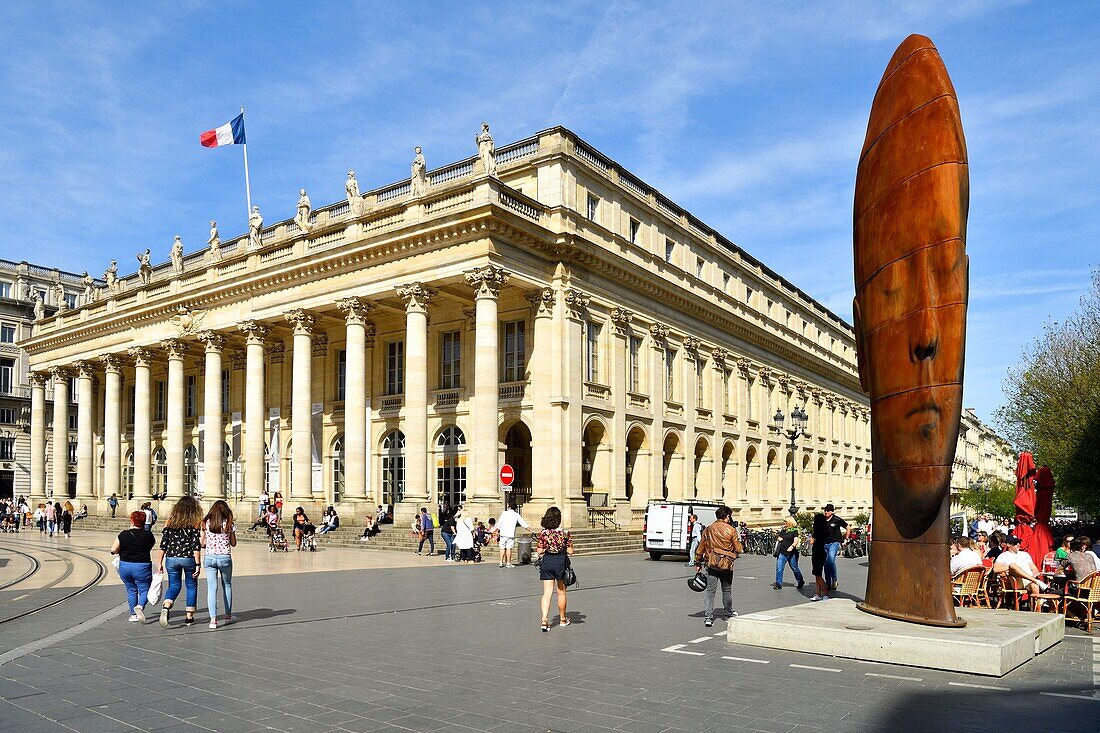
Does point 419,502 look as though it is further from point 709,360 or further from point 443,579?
point 709,360

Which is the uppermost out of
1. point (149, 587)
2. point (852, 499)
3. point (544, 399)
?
point (544, 399)

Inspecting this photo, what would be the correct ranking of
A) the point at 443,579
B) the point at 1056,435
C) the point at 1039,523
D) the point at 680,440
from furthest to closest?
the point at 680,440
the point at 1056,435
the point at 443,579
the point at 1039,523

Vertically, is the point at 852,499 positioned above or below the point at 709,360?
below

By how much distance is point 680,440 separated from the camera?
143 feet

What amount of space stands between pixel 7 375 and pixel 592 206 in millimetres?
58772

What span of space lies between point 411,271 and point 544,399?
706 centimetres

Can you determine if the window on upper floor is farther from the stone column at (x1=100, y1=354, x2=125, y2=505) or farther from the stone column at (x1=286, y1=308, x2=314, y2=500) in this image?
the stone column at (x1=100, y1=354, x2=125, y2=505)

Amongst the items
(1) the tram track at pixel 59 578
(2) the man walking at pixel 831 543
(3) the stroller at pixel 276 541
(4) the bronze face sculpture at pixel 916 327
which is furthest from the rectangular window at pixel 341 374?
(4) the bronze face sculpture at pixel 916 327

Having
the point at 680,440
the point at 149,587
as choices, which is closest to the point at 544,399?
the point at 680,440

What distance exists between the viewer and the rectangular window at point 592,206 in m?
37.8

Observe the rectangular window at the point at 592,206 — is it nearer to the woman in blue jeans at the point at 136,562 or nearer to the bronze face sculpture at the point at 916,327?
the bronze face sculpture at the point at 916,327

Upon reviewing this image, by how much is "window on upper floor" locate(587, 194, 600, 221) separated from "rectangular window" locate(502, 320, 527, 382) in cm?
547

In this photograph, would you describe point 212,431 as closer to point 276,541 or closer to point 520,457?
point 276,541

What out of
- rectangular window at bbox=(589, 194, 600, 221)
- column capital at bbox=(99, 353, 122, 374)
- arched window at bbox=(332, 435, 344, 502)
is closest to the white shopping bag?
rectangular window at bbox=(589, 194, 600, 221)
